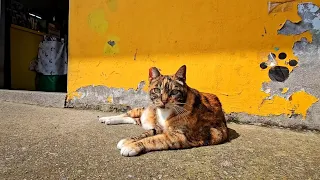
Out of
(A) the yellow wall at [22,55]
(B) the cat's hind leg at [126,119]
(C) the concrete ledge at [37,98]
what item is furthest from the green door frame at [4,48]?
(B) the cat's hind leg at [126,119]

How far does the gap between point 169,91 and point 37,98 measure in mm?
2290

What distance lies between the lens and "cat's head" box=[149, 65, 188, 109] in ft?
5.03

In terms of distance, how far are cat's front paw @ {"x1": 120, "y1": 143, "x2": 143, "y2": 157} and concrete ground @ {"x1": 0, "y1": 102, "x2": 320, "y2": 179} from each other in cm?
4

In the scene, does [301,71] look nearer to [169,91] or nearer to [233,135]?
[233,135]

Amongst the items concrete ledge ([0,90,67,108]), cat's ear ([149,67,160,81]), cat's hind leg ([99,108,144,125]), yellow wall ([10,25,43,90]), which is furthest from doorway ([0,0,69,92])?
cat's ear ([149,67,160,81])

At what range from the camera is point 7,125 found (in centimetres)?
199

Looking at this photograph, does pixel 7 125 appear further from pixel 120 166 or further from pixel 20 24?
pixel 20 24

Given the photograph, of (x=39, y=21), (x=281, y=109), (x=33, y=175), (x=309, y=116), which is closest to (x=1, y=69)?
(x=39, y=21)

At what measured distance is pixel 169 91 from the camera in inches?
60.4

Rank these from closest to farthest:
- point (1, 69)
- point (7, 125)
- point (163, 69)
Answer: point (7, 125) → point (163, 69) → point (1, 69)

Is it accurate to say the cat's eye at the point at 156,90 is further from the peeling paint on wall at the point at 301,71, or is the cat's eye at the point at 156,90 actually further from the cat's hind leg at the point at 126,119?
the peeling paint on wall at the point at 301,71

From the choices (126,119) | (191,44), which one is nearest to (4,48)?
(126,119)

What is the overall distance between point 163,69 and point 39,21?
141 inches

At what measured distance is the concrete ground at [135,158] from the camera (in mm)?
1135
